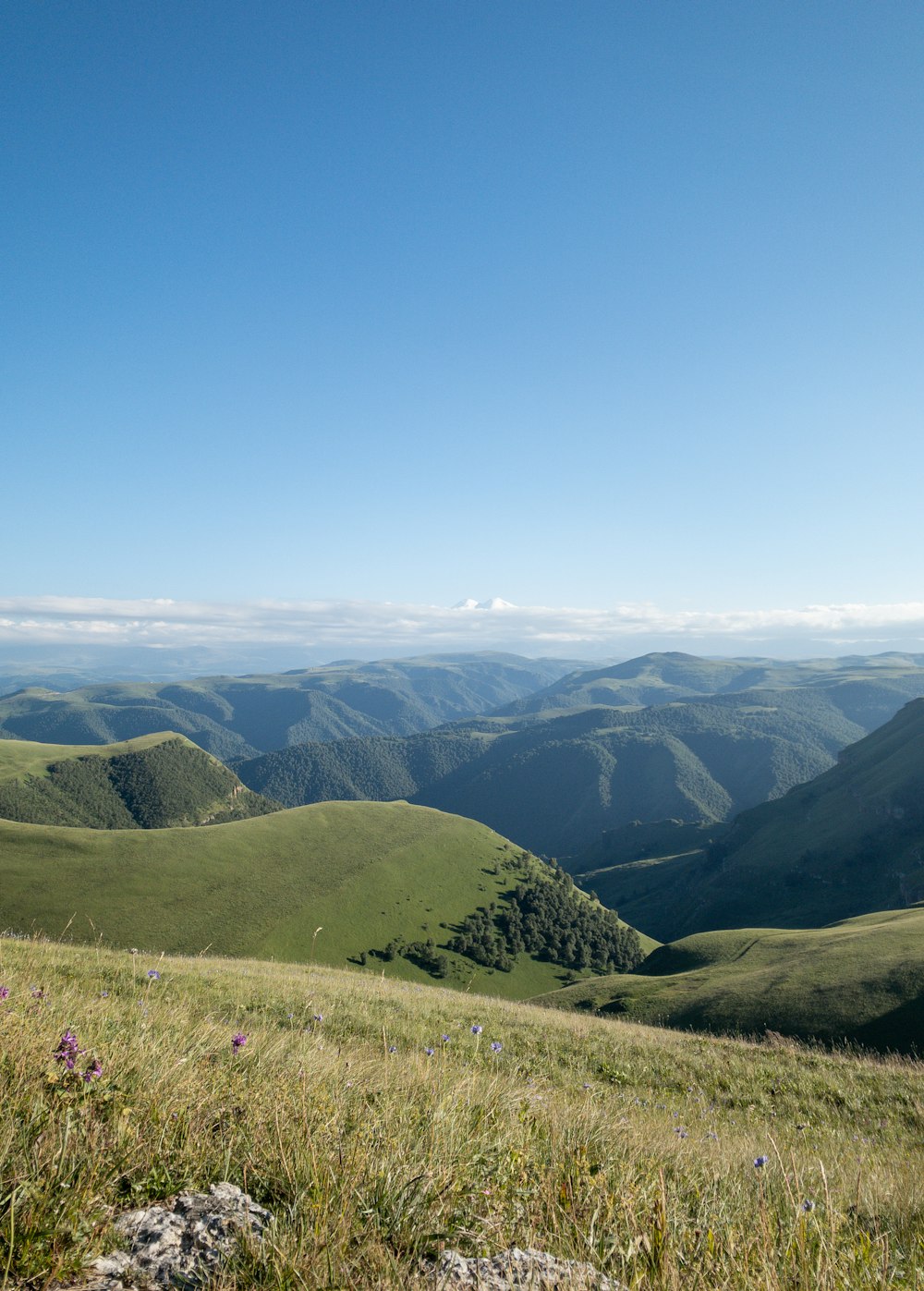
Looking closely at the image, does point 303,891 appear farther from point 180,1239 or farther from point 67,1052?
point 180,1239

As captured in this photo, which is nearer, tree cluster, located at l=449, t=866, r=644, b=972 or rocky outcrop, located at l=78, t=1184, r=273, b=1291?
rocky outcrop, located at l=78, t=1184, r=273, b=1291

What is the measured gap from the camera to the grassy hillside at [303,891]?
9775 cm

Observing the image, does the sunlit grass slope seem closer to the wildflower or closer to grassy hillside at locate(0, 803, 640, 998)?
the wildflower

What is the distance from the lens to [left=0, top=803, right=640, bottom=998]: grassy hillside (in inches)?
3848

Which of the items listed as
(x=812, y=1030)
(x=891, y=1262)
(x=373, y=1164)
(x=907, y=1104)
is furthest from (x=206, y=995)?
(x=812, y=1030)

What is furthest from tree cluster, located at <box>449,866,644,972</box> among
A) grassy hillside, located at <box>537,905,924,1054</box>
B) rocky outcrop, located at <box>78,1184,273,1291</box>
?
rocky outcrop, located at <box>78,1184,273,1291</box>

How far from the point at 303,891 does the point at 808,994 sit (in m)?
99.2

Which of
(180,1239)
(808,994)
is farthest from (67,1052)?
(808,994)

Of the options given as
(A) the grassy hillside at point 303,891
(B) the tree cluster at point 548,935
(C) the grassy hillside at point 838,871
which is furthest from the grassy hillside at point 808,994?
(C) the grassy hillside at point 838,871

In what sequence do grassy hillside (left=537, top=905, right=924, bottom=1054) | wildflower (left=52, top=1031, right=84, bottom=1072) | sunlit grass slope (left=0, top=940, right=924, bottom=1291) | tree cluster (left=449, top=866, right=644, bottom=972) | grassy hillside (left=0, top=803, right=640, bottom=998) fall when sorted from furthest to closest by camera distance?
tree cluster (left=449, top=866, right=644, bottom=972) < grassy hillside (left=0, top=803, right=640, bottom=998) < grassy hillside (left=537, top=905, right=924, bottom=1054) < wildflower (left=52, top=1031, right=84, bottom=1072) < sunlit grass slope (left=0, top=940, right=924, bottom=1291)

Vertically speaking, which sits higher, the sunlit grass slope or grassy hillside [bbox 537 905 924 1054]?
the sunlit grass slope


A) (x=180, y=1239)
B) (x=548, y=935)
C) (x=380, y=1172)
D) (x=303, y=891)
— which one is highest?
(x=180, y=1239)

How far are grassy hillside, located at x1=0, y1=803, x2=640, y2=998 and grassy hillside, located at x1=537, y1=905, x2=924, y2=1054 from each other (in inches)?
2336

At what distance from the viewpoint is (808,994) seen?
123 feet
